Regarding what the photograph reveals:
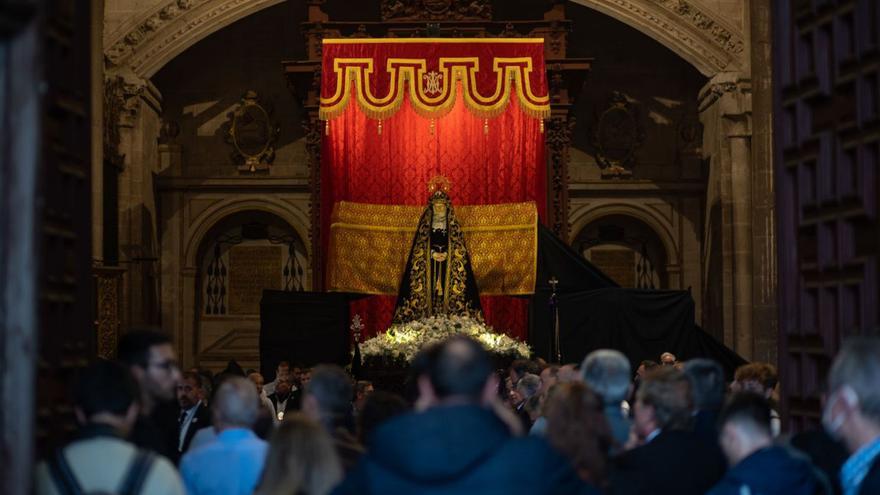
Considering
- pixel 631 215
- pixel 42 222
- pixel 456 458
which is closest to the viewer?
pixel 456 458

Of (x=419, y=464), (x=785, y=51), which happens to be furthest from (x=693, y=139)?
(x=419, y=464)

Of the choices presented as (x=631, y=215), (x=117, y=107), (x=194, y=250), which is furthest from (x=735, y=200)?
(x=117, y=107)

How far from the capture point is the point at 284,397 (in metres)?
14.9

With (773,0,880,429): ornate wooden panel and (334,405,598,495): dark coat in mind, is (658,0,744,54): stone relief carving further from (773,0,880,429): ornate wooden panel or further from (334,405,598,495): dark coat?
(334,405,598,495): dark coat

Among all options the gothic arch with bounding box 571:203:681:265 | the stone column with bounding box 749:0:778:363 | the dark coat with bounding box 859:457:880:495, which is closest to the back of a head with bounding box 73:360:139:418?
the dark coat with bounding box 859:457:880:495

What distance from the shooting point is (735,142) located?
23.3 m

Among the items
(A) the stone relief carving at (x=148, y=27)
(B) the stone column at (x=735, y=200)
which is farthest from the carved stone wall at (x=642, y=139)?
(A) the stone relief carving at (x=148, y=27)

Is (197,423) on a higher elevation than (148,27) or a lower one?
lower

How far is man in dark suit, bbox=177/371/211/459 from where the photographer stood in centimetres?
894

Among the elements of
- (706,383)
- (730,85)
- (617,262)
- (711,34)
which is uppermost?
(711,34)

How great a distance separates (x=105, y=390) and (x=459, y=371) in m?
1.30

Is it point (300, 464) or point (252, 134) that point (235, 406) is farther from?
point (252, 134)

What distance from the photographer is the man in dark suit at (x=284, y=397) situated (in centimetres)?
1446

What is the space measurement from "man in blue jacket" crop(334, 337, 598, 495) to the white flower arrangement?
1207cm
